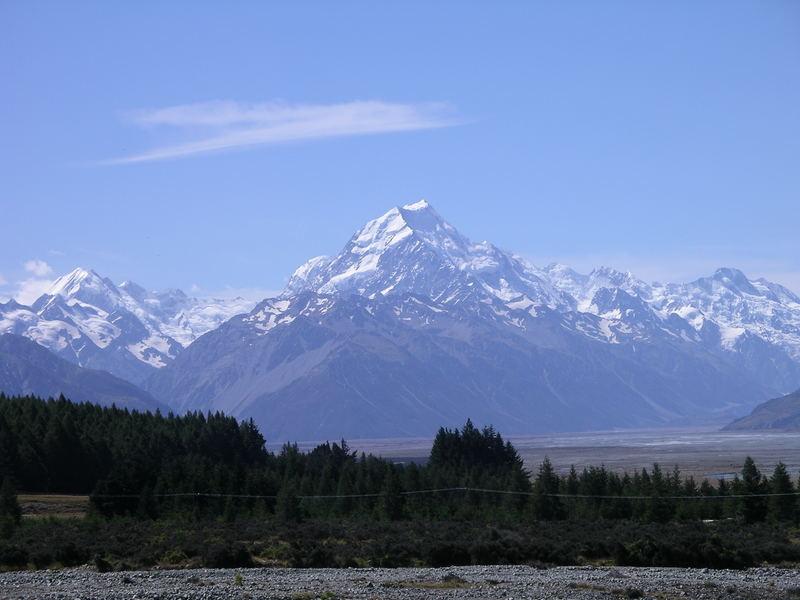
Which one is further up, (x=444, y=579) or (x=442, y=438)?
(x=442, y=438)

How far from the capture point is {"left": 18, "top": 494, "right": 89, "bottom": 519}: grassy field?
101562 mm

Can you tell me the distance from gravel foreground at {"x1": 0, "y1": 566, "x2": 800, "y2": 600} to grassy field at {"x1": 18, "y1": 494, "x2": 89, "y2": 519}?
46249mm

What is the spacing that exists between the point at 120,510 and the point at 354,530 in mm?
31578

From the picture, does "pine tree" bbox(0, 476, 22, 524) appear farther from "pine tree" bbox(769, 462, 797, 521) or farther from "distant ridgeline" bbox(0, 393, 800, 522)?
"pine tree" bbox(769, 462, 797, 521)

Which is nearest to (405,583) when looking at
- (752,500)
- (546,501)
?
(546,501)

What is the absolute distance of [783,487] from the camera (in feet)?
310

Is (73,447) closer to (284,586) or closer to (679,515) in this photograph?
(679,515)

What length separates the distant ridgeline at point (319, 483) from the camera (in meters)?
97.3

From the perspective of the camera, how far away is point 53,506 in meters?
108

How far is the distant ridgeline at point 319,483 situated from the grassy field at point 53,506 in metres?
3.36

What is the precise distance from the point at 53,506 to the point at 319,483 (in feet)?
86.8

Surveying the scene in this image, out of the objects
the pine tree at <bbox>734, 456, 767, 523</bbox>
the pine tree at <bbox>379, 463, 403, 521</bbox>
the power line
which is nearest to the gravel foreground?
the pine tree at <bbox>734, 456, 767, 523</bbox>

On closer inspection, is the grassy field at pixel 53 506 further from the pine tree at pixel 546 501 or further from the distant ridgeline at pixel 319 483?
the pine tree at pixel 546 501

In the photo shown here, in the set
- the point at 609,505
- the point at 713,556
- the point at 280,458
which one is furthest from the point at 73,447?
the point at 713,556
